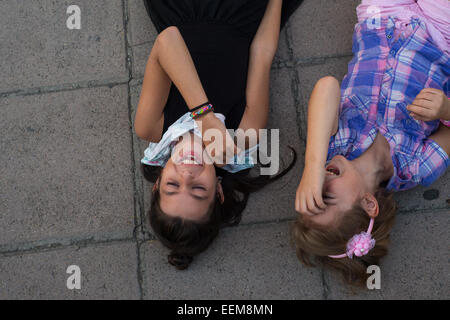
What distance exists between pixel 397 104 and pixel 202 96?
0.91m

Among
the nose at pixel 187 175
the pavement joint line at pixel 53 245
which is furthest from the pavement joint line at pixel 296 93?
the pavement joint line at pixel 53 245

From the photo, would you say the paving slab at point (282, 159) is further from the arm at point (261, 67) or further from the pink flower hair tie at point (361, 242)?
the pink flower hair tie at point (361, 242)

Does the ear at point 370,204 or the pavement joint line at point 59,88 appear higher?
the pavement joint line at point 59,88

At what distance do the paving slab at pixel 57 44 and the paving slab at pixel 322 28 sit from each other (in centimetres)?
97

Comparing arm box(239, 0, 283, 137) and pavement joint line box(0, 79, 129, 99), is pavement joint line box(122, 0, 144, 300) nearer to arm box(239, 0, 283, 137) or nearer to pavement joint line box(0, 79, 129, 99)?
pavement joint line box(0, 79, 129, 99)

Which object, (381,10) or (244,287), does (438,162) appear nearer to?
(381,10)

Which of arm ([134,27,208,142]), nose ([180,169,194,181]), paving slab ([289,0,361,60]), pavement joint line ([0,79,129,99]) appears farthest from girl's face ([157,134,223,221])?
paving slab ([289,0,361,60])

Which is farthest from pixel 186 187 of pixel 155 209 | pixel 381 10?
pixel 381 10

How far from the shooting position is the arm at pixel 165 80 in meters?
1.82

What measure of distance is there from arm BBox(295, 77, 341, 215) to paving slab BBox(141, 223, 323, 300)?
439 mm

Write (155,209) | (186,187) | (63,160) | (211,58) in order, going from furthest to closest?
(63,160)
(211,58)
(155,209)
(186,187)
